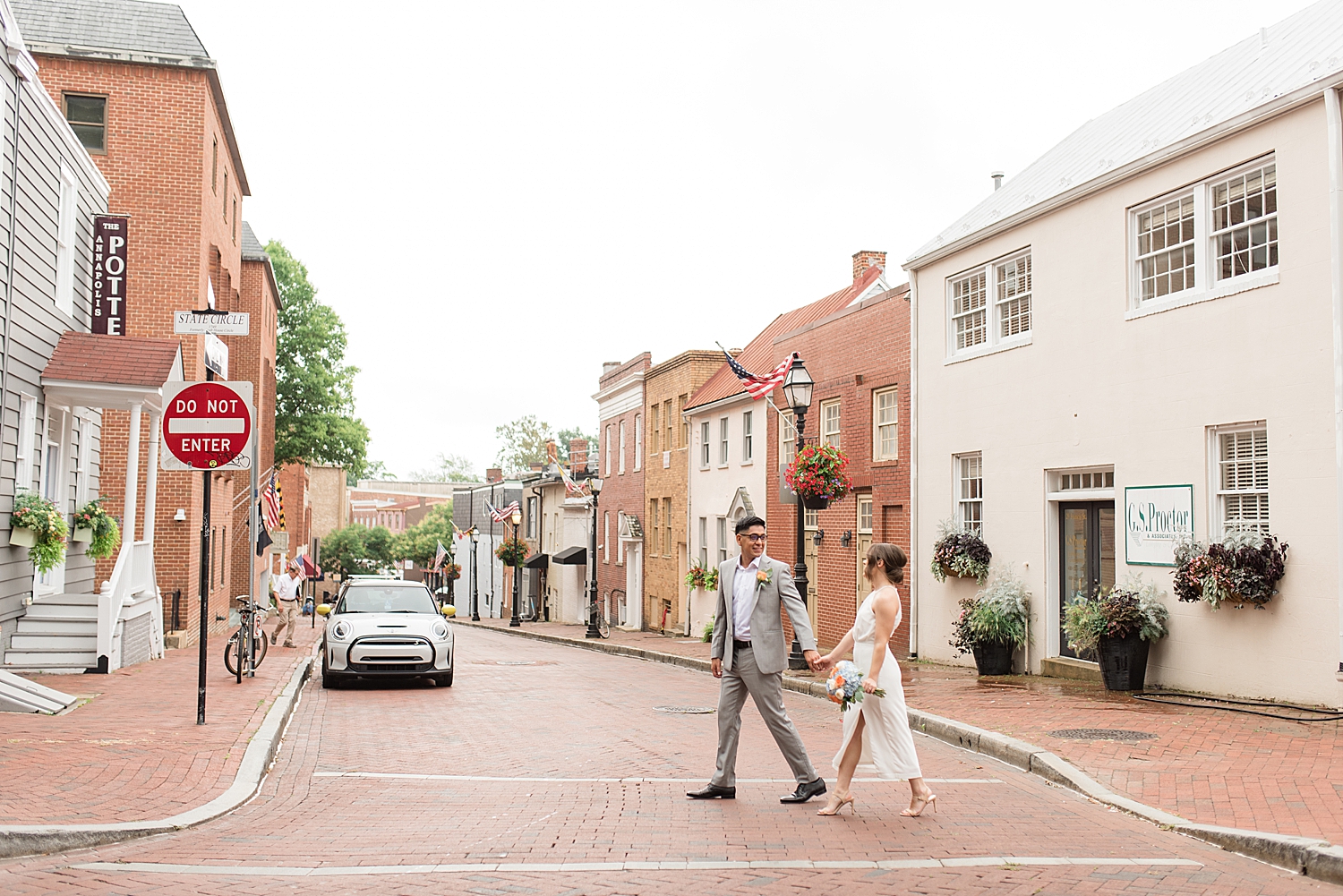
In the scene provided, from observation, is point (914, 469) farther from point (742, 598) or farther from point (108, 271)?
point (108, 271)

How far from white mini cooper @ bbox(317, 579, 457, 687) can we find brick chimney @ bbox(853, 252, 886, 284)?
636 inches

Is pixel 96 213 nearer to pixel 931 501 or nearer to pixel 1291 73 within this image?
pixel 931 501

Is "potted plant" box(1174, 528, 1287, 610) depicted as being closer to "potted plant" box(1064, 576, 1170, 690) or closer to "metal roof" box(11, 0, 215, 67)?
"potted plant" box(1064, 576, 1170, 690)

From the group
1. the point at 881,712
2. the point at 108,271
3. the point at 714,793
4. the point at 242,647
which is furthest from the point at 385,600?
the point at 881,712

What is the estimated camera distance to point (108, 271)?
723 inches

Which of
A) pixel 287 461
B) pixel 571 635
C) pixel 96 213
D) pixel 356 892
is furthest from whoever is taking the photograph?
pixel 287 461

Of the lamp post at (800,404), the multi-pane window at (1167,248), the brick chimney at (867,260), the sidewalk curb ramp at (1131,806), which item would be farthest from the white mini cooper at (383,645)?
the brick chimney at (867,260)

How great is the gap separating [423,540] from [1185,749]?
8621 centimetres

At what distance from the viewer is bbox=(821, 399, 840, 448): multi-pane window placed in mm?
23250

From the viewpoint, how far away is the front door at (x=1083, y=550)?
1524 centimetres

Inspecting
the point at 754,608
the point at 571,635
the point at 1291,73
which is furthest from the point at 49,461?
the point at 571,635

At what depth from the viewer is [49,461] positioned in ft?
55.8

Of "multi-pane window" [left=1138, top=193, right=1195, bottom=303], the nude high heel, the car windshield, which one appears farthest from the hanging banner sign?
the nude high heel

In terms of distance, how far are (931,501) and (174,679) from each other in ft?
36.9
